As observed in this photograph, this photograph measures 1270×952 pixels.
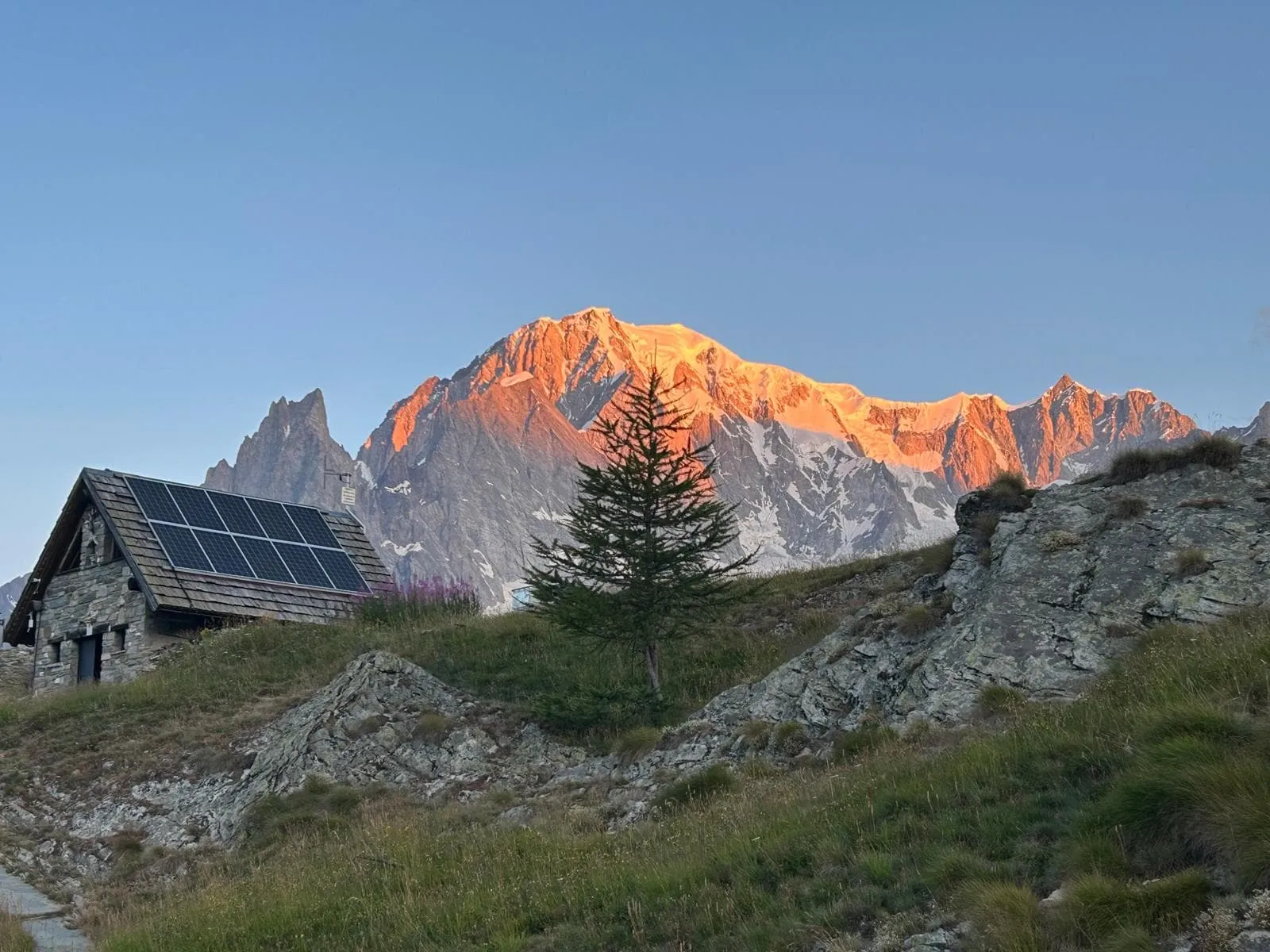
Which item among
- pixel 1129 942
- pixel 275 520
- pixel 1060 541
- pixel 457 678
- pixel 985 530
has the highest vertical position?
pixel 275 520

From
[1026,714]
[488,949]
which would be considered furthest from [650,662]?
[488,949]

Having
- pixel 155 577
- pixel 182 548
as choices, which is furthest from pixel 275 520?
pixel 155 577

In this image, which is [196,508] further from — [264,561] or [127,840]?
[127,840]

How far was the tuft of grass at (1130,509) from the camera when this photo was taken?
56.2ft

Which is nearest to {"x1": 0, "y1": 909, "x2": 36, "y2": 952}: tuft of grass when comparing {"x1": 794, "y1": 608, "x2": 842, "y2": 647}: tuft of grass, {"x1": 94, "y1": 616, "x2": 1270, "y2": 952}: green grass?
{"x1": 94, "y1": 616, "x2": 1270, "y2": 952}: green grass

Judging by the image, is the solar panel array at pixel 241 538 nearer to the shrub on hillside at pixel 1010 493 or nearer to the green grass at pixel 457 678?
the green grass at pixel 457 678

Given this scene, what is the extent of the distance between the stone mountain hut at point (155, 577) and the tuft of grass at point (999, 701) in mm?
22617

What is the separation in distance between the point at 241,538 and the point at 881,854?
29.9m

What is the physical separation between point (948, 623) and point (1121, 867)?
8514mm

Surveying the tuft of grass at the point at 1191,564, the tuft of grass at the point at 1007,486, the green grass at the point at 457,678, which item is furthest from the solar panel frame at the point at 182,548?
the tuft of grass at the point at 1191,564

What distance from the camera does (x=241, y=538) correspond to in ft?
117

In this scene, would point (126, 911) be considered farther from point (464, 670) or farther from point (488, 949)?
point (464, 670)

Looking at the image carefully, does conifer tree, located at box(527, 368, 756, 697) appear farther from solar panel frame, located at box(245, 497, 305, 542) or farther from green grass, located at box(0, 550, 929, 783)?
solar panel frame, located at box(245, 497, 305, 542)

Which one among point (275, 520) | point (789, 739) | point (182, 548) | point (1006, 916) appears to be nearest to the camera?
point (1006, 916)
